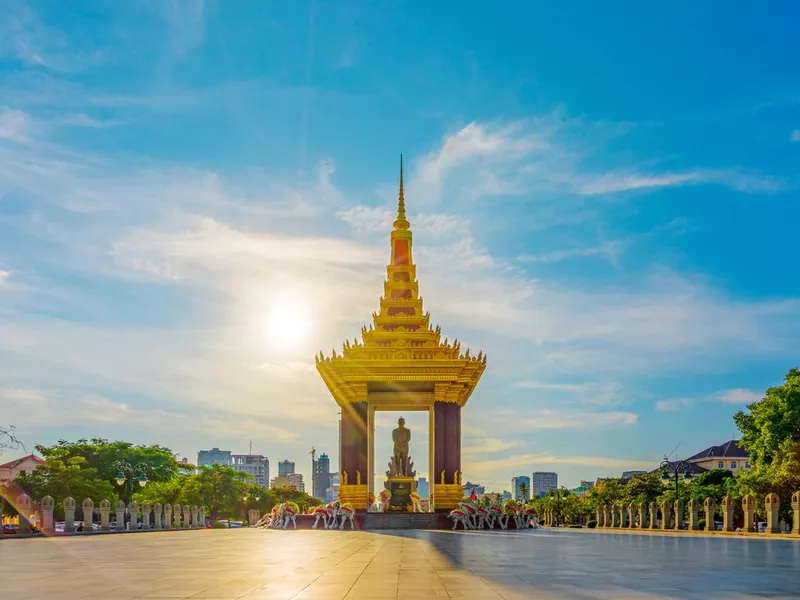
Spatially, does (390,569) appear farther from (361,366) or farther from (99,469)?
(99,469)

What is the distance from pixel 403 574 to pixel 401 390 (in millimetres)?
44272

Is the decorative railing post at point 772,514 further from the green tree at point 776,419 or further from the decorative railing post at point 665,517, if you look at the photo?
the decorative railing post at point 665,517

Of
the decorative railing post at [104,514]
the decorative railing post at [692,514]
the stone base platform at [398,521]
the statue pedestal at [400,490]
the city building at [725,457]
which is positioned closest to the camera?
the decorative railing post at [692,514]

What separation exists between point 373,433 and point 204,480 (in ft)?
147

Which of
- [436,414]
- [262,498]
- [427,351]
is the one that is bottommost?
[262,498]

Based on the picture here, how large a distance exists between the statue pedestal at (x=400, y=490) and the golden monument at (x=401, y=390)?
7.51ft

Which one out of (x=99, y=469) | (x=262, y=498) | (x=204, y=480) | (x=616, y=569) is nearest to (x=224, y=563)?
(x=616, y=569)

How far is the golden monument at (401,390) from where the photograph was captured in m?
60.8

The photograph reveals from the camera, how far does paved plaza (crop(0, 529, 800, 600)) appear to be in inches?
578

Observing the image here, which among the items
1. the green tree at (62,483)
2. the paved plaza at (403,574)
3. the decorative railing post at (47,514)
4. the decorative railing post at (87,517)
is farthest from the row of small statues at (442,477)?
the paved plaza at (403,574)

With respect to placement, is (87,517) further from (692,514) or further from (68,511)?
(692,514)

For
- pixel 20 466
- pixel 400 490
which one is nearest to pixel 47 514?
pixel 400 490

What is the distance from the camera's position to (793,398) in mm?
53500

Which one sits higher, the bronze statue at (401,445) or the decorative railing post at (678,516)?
the bronze statue at (401,445)
